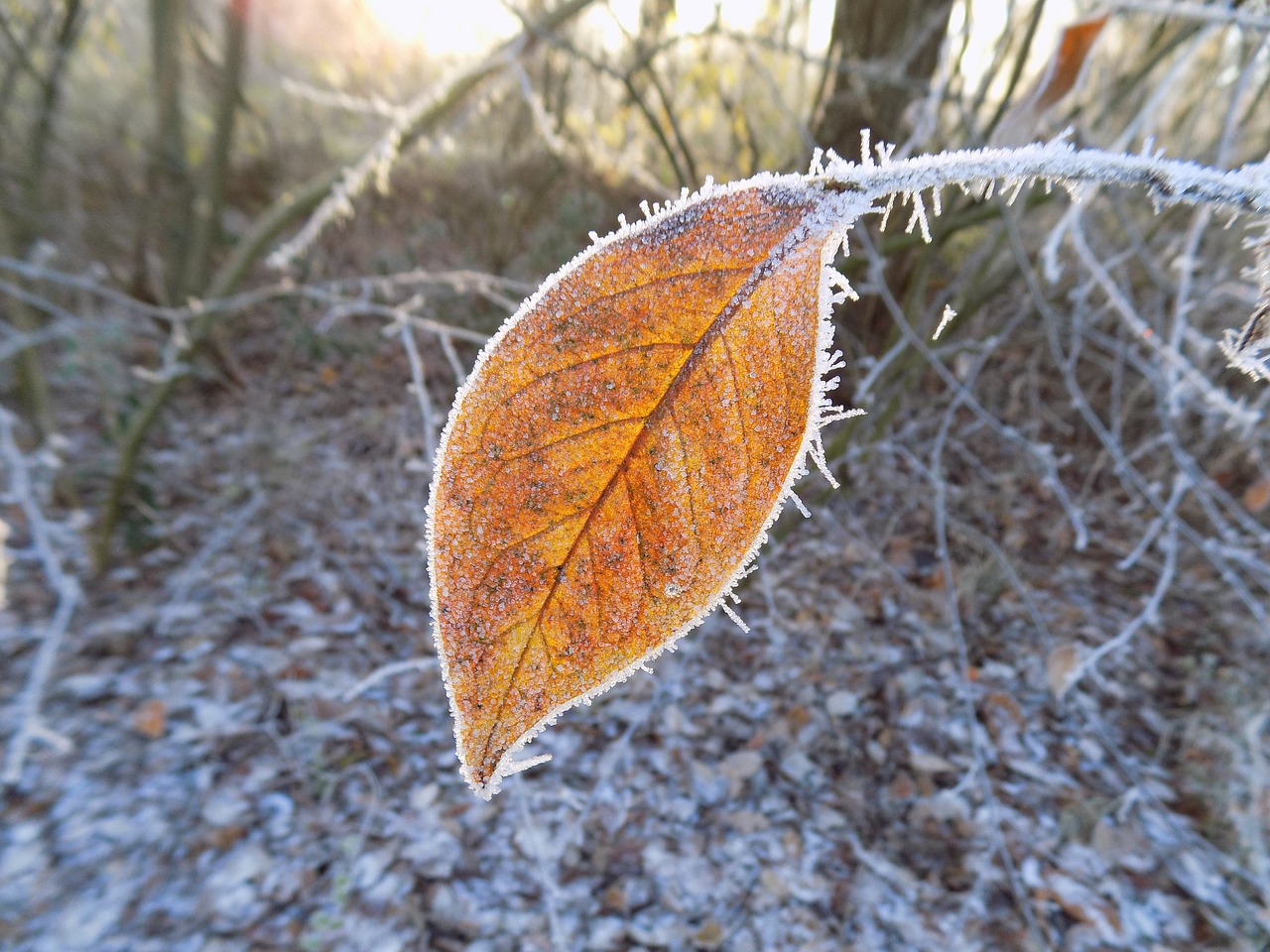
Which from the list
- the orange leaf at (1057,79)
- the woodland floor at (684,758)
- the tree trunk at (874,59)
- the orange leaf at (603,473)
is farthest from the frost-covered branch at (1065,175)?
the tree trunk at (874,59)

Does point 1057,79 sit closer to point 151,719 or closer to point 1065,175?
point 1065,175

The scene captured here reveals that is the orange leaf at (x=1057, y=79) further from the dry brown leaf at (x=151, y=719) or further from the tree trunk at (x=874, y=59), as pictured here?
the dry brown leaf at (x=151, y=719)

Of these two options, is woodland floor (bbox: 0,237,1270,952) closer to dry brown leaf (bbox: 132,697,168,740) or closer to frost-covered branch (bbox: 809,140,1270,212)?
dry brown leaf (bbox: 132,697,168,740)

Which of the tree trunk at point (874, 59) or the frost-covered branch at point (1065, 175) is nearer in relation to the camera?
the frost-covered branch at point (1065, 175)

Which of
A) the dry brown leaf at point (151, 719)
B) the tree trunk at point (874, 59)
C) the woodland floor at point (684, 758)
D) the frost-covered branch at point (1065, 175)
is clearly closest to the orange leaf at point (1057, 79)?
the frost-covered branch at point (1065, 175)

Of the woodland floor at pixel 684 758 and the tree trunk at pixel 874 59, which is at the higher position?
the tree trunk at pixel 874 59

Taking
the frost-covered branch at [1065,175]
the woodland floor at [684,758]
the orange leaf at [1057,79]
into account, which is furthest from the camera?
the woodland floor at [684,758]

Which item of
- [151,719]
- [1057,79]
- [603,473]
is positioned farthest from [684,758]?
[603,473]

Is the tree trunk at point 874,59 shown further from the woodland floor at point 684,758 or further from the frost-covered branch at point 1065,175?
the frost-covered branch at point 1065,175

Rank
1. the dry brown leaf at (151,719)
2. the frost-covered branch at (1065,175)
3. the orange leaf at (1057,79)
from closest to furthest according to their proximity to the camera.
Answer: the frost-covered branch at (1065,175)
the orange leaf at (1057,79)
the dry brown leaf at (151,719)
